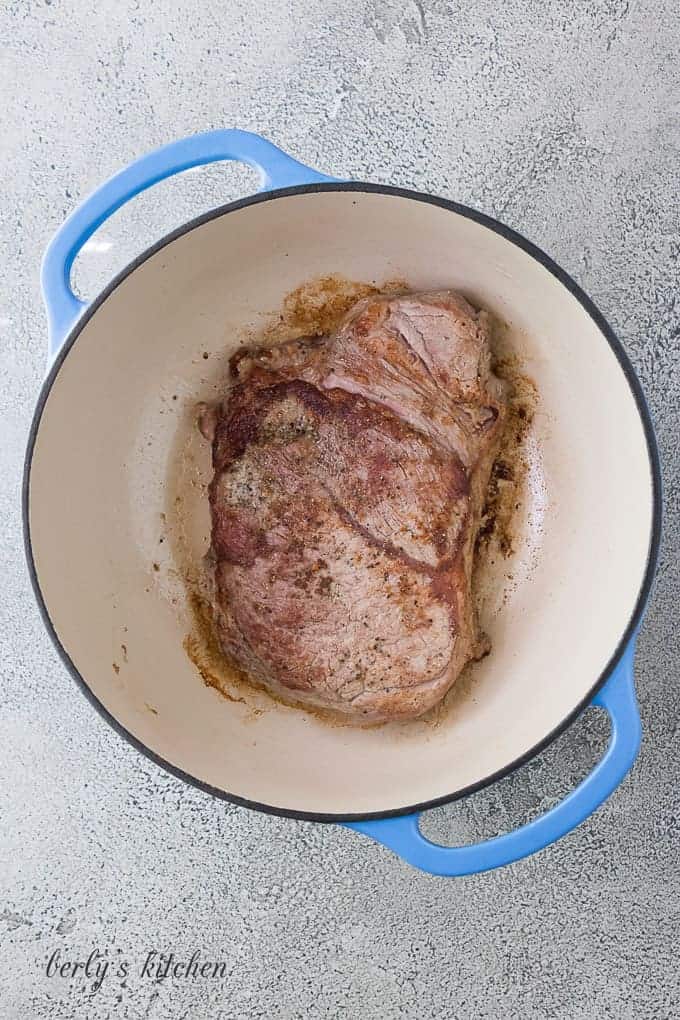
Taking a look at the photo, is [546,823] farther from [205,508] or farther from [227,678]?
[205,508]

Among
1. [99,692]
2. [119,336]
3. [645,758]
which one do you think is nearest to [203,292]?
[119,336]

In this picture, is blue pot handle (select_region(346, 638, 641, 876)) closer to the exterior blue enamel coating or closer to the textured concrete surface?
the exterior blue enamel coating

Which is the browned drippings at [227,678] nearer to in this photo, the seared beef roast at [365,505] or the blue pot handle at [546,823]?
the seared beef roast at [365,505]

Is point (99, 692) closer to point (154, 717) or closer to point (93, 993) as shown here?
point (154, 717)

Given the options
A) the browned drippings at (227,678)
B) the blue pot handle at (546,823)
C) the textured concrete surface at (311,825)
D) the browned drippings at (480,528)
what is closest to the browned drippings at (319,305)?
the browned drippings at (480,528)

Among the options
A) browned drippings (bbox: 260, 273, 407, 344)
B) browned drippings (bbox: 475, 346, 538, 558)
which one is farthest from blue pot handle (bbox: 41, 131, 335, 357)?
browned drippings (bbox: 475, 346, 538, 558)

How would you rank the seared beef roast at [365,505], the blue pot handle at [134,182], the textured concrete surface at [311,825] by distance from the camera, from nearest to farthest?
1. the blue pot handle at [134,182]
2. the seared beef roast at [365,505]
3. the textured concrete surface at [311,825]
